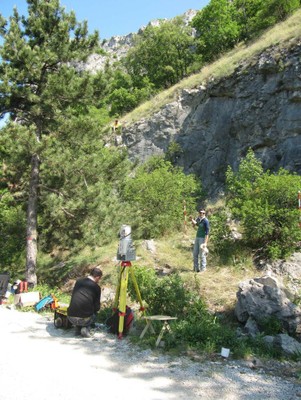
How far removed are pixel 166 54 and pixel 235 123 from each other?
20.5 meters

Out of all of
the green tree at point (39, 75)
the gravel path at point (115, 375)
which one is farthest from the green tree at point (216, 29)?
the gravel path at point (115, 375)

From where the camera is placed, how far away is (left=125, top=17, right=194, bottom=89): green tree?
35.2 metres

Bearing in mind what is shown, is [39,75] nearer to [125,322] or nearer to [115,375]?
[125,322]

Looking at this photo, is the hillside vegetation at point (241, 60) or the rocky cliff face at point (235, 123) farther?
the hillside vegetation at point (241, 60)

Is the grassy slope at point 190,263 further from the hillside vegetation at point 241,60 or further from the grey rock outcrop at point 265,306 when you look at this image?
the grey rock outcrop at point 265,306

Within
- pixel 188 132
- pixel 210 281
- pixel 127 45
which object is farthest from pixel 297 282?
pixel 127 45

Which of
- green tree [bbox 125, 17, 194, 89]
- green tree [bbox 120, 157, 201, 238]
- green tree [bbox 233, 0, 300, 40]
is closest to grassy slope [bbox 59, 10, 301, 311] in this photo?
green tree [bbox 120, 157, 201, 238]

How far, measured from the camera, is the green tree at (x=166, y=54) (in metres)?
35.2

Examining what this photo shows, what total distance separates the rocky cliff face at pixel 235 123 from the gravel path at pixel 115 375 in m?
11.1

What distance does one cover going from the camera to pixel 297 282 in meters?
8.50

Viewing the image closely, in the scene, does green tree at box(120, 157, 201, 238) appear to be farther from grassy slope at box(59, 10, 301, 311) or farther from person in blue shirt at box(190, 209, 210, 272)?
person in blue shirt at box(190, 209, 210, 272)

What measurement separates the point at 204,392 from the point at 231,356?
1.49m

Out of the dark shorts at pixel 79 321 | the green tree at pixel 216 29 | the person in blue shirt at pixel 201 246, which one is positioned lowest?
the dark shorts at pixel 79 321

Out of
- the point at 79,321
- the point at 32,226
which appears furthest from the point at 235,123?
→ the point at 79,321
